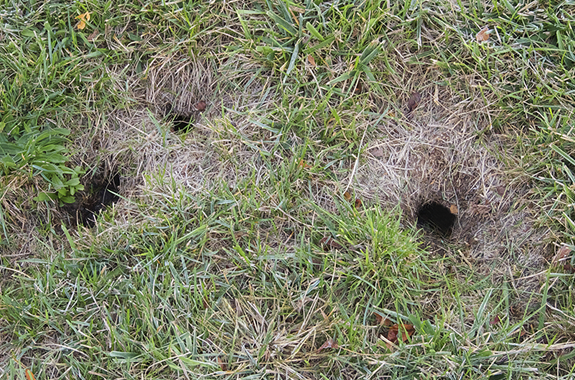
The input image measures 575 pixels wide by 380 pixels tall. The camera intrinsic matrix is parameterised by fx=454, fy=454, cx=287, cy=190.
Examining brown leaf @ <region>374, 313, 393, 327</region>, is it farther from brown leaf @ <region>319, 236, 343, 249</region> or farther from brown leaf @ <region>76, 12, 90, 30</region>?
brown leaf @ <region>76, 12, 90, 30</region>

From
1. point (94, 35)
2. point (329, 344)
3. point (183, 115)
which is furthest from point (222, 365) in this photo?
point (94, 35)

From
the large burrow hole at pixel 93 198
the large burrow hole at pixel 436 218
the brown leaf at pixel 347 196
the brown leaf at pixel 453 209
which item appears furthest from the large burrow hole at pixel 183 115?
the brown leaf at pixel 453 209

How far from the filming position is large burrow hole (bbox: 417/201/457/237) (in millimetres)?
2502

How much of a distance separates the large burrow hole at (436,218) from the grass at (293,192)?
0.29ft

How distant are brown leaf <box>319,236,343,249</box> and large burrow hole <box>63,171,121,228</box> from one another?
3.85 ft

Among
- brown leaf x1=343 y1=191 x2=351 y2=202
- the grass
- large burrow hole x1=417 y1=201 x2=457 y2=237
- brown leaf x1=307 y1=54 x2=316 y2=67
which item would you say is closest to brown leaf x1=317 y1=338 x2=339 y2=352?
the grass

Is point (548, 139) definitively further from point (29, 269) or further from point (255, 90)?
point (29, 269)

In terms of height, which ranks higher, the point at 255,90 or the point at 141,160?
the point at 255,90

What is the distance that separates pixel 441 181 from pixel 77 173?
77.3 inches

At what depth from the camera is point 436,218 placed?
2559 millimetres

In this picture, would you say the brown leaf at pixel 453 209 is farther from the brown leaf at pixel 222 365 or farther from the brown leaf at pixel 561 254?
the brown leaf at pixel 222 365

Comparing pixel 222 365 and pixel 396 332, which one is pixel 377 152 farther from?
pixel 222 365

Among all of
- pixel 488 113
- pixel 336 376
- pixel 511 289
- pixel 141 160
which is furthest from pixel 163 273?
pixel 488 113

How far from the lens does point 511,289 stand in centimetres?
223
